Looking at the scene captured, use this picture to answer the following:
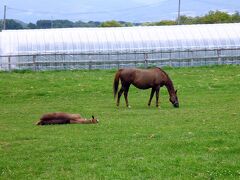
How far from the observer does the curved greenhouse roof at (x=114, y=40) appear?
45594 mm

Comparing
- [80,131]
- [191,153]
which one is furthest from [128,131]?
[191,153]

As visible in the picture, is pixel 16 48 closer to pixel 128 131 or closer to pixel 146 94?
pixel 146 94

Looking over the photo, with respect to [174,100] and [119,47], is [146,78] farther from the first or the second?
[119,47]

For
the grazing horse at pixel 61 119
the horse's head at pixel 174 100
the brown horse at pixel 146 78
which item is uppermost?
the brown horse at pixel 146 78

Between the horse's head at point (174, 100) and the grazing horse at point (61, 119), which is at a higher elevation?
the grazing horse at point (61, 119)

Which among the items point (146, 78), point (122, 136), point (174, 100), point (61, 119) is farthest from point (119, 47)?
point (122, 136)

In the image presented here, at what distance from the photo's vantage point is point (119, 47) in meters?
46.4

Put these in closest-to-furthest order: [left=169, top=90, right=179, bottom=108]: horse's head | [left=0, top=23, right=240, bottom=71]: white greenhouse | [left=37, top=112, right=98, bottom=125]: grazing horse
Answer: [left=37, top=112, right=98, bottom=125]: grazing horse
[left=169, top=90, right=179, bottom=108]: horse's head
[left=0, top=23, right=240, bottom=71]: white greenhouse

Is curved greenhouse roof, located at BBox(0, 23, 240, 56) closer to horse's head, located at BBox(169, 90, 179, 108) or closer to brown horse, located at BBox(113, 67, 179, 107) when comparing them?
brown horse, located at BBox(113, 67, 179, 107)

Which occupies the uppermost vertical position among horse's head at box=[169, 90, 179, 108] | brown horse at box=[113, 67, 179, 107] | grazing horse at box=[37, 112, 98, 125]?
brown horse at box=[113, 67, 179, 107]

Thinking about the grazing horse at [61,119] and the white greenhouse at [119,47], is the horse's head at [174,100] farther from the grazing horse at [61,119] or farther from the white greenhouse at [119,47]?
the white greenhouse at [119,47]

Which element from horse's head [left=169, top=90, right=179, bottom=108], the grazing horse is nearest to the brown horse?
horse's head [left=169, top=90, right=179, bottom=108]

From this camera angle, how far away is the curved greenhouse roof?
150 feet

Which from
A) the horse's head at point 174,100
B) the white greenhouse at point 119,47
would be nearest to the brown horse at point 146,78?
the horse's head at point 174,100
